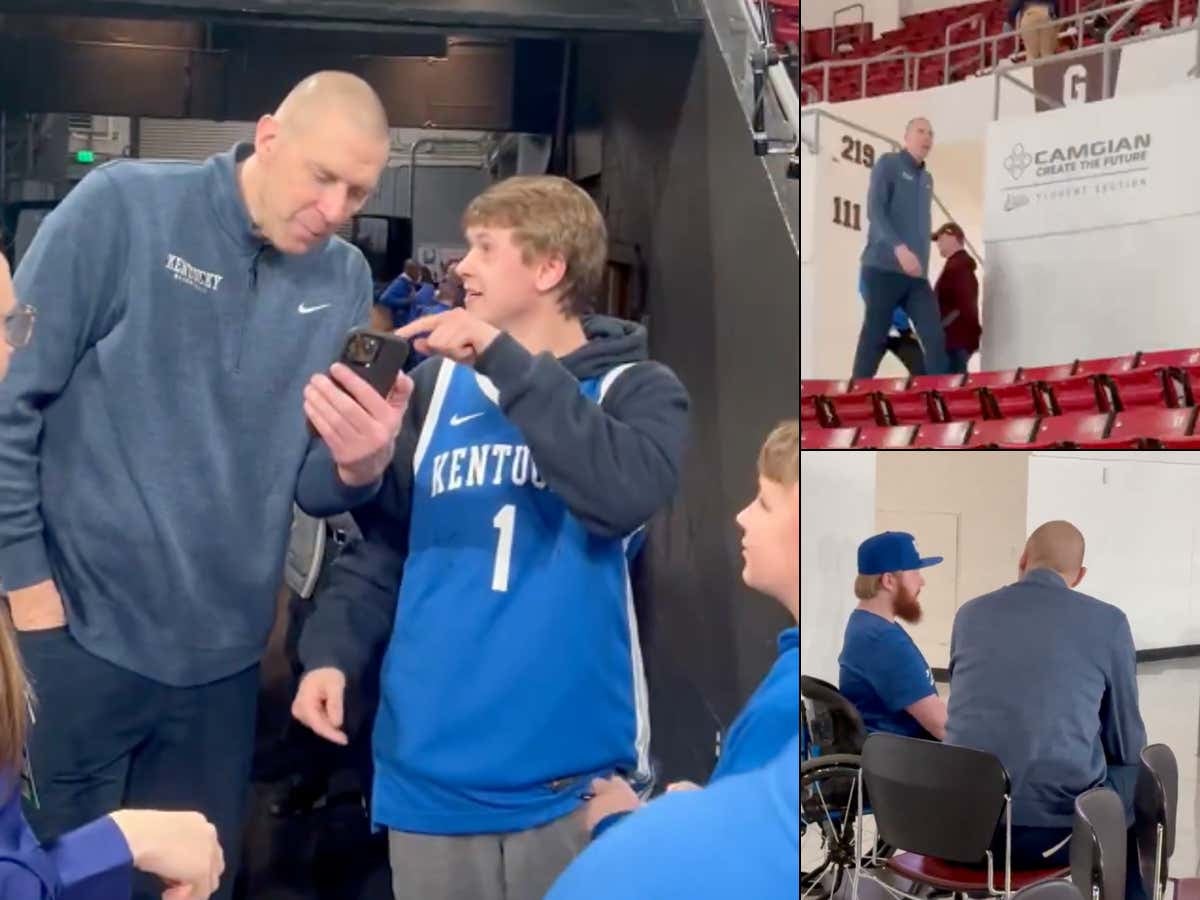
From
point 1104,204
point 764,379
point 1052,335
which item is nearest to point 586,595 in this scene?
point 764,379

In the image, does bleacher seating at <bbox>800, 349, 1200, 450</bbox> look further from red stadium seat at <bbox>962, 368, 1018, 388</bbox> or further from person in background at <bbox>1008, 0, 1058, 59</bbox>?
person in background at <bbox>1008, 0, 1058, 59</bbox>

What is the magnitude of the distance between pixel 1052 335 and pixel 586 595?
1.59ft

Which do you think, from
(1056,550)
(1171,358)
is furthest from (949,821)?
(1171,358)

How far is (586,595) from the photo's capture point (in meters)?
0.98

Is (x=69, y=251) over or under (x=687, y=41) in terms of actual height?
under

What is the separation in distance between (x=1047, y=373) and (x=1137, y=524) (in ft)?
0.75

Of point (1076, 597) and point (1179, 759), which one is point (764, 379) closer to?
point (1076, 597)

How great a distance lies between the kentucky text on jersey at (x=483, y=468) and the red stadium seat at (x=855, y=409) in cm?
27

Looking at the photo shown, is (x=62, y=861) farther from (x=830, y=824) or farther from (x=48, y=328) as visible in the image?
(x=830, y=824)

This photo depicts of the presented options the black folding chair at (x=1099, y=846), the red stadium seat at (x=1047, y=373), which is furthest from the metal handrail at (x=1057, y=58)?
the black folding chair at (x=1099, y=846)

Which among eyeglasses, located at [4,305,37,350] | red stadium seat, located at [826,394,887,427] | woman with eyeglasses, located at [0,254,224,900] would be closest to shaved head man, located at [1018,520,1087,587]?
red stadium seat, located at [826,394,887,427]

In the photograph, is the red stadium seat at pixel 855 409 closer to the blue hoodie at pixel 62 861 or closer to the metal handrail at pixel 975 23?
the metal handrail at pixel 975 23

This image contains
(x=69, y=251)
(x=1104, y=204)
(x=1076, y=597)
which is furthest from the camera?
(x=1076, y=597)

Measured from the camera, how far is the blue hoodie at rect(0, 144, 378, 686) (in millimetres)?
898
